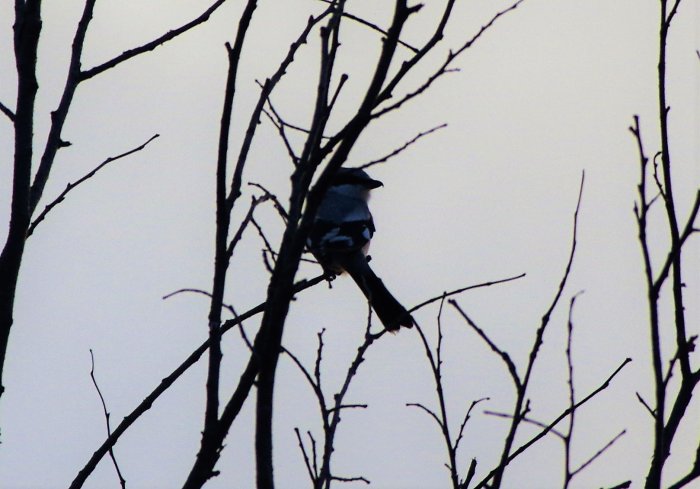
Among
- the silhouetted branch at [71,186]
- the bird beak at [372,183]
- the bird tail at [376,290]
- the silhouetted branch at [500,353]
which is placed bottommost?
the silhouetted branch at [500,353]

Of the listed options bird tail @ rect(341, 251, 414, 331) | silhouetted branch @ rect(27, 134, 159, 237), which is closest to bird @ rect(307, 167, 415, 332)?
bird tail @ rect(341, 251, 414, 331)

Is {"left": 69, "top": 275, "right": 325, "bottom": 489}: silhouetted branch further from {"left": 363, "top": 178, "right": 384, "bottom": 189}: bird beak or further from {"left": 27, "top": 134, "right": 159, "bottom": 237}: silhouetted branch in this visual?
{"left": 363, "top": 178, "right": 384, "bottom": 189}: bird beak

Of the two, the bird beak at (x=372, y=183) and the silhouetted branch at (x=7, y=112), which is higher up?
the bird beak at (x=372, y=183)

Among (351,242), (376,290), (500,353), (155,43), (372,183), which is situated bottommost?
(500,353)

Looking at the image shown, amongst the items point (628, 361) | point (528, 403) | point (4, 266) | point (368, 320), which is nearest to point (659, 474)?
point (528, 403)

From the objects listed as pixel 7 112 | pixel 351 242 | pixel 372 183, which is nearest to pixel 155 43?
pixel 7 112

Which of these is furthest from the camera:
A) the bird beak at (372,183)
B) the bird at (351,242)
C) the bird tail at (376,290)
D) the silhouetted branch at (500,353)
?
the bird beak at (372,183)

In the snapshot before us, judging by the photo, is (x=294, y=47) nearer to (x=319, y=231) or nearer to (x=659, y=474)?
(x=659, y=474)

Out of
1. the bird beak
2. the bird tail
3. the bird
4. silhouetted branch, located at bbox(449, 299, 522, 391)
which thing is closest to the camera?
silhouetted branch, located at bbox(449, 299, 522, 391)

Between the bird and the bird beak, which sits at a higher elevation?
the bird beak

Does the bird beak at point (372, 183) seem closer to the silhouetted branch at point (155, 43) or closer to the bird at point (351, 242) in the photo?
the bird at point (351, 242)

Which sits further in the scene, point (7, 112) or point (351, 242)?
point (351, 242)

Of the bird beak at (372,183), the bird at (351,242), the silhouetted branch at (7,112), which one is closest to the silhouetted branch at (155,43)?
the silhouetted branch at (7,112)

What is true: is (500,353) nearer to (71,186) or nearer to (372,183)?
(71,186)
